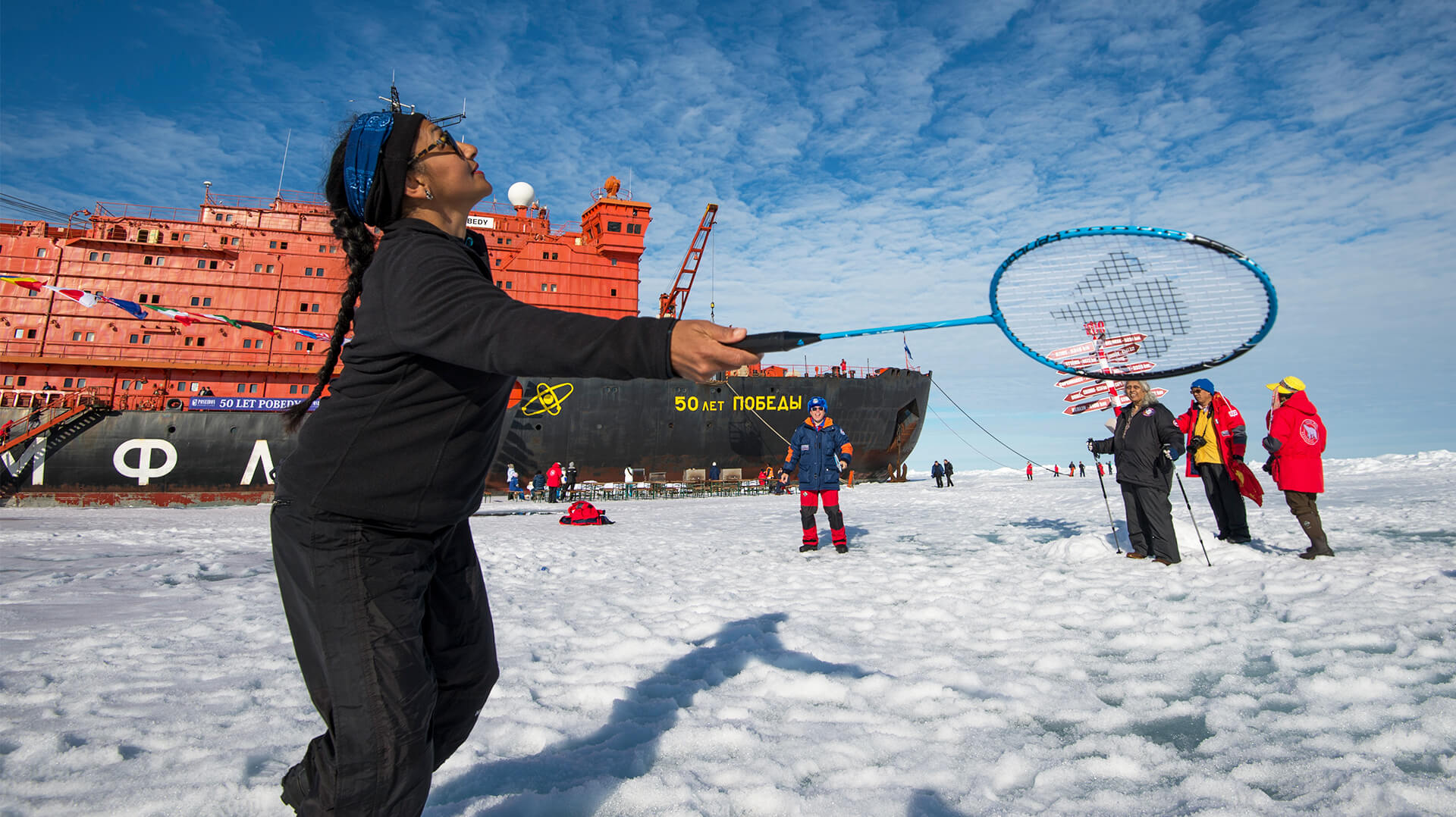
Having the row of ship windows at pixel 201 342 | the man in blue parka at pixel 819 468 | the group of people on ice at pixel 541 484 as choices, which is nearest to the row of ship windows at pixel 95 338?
the row of ship windows at pixel 201 342

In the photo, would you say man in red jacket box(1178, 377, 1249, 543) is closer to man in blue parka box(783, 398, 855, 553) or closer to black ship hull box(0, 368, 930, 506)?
man in blue parka box(783, 398, 855, 553)

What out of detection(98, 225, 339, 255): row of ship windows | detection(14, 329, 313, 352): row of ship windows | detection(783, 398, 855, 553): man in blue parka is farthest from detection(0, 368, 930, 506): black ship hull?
detection(783, 398, 855, 553): man in blue parka

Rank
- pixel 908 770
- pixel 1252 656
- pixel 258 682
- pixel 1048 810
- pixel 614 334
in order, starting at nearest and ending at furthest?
pixel 614 334, pixel 1048 810, pixel 908 770, pixel 258 682, pixel 1252 656

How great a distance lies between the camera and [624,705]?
2703 mm

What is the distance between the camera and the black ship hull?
1755 cm

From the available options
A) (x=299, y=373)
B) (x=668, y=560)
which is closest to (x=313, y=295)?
(x=299, y=373)

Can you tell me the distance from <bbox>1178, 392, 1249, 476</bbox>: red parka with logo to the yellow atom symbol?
16372mm

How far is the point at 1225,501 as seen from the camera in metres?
6.79

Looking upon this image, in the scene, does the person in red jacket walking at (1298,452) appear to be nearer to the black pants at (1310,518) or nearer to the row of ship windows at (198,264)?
the black pants at (1310,518)

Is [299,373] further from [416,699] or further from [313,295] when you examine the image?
[416,699]

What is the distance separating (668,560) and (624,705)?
402 centimetres

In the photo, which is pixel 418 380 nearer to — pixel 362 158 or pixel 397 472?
pixel 397 472

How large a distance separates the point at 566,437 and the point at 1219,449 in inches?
666

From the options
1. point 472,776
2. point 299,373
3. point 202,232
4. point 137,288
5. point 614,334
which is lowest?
point 472,776
